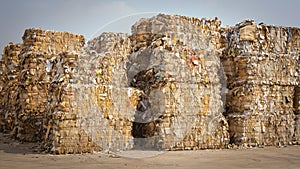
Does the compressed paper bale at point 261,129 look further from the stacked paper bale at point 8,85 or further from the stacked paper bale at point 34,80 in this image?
the stacked paper bale at point 8,85

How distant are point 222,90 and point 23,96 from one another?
13.8 feet

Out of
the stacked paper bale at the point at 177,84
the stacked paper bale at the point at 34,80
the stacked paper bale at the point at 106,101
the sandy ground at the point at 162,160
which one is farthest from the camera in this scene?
the stacked paper bale at the point at 34,80

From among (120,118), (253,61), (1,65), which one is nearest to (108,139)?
(120,118)

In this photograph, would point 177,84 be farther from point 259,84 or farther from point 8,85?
point 8,85

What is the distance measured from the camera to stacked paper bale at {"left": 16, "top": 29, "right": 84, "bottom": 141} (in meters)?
7.47

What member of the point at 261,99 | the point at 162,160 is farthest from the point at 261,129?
the point at 162,160

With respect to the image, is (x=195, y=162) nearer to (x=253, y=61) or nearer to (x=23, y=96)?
(x=253, y=61)

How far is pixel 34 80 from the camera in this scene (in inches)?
296

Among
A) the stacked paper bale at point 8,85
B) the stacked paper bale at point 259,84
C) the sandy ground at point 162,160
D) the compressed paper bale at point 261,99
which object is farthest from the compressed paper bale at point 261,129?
the stacked paper bale at point 8,85

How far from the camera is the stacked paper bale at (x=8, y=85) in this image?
8.73m

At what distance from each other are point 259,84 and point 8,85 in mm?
6444

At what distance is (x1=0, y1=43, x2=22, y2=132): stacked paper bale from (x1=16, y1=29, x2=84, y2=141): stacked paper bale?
2.59 ft

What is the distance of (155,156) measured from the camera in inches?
211

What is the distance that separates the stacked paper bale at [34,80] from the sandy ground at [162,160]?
1727mm
